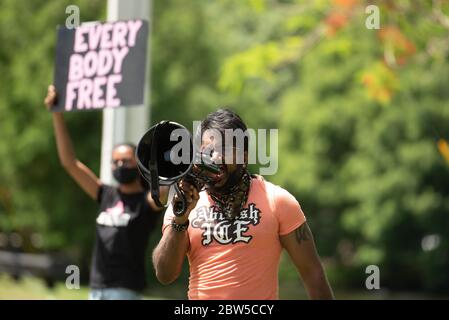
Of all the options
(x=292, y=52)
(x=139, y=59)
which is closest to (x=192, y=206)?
(x=139, y=59)

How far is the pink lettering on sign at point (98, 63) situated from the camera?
693 cm

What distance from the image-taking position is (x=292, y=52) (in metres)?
13.4

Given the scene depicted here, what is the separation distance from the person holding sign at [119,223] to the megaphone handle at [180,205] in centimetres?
267

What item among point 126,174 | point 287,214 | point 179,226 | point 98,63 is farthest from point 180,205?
point 98,63

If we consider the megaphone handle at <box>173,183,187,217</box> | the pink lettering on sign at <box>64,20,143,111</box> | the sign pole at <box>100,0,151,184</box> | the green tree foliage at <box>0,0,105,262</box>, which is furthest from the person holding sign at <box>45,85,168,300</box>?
the green tree foliage at <box>0,0,105,262</box>

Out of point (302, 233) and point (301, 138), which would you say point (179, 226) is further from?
point (301, 138)

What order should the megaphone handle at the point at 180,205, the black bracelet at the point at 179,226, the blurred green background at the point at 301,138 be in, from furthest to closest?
the blurred green background at the point at 301,138, the black bracelet at the point at 179,226, the megaphone handle at the point at 180,205

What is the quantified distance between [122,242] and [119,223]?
0.14m

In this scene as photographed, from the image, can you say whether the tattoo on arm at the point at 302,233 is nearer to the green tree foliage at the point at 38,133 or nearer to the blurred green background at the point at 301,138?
the blurred green background at the point at 301,138

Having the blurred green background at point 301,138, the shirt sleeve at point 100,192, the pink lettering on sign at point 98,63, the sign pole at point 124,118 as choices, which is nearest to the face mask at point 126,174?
the shirt sleeve at point 100,192

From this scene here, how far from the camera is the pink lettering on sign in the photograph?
273 inches

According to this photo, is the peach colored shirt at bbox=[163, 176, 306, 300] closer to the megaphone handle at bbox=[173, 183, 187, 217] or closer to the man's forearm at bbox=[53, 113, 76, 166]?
the megaphone handle at bbox=[173, 183, 187, 217]

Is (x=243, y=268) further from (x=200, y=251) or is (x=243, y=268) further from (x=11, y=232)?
(x=11, y=232)

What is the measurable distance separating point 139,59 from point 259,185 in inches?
110
